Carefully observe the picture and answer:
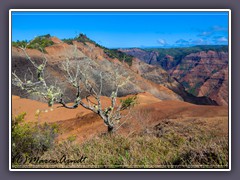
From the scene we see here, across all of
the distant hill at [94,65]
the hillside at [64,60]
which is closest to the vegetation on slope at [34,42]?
the distant hill at [94,65]

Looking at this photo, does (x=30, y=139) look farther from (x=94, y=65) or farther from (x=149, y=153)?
(x=94, y=65)

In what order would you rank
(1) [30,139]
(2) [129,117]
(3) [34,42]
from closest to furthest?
(1) [30,139] < (3) [34,42] < (2) [129,117]

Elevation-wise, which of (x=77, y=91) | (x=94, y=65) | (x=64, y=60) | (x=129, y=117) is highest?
(x=64, y=60)

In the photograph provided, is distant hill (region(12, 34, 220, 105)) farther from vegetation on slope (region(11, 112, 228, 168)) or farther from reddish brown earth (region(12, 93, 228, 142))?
vegetation on slope (region(11, 112, 228, 168))

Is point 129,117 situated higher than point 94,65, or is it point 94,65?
point 94,65

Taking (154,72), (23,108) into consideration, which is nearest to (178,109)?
(23,108)

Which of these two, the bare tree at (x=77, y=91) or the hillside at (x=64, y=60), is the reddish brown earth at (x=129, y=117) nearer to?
the hillside at (x=64, y=60)

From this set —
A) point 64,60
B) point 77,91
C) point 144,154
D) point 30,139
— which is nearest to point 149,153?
point 144,154

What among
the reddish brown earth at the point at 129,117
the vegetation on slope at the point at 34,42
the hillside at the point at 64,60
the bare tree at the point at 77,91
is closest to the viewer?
the vegetation on slope at the point at 34,42

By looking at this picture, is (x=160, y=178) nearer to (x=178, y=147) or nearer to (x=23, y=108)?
(x=178, y=147)

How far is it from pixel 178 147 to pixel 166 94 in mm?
40648
